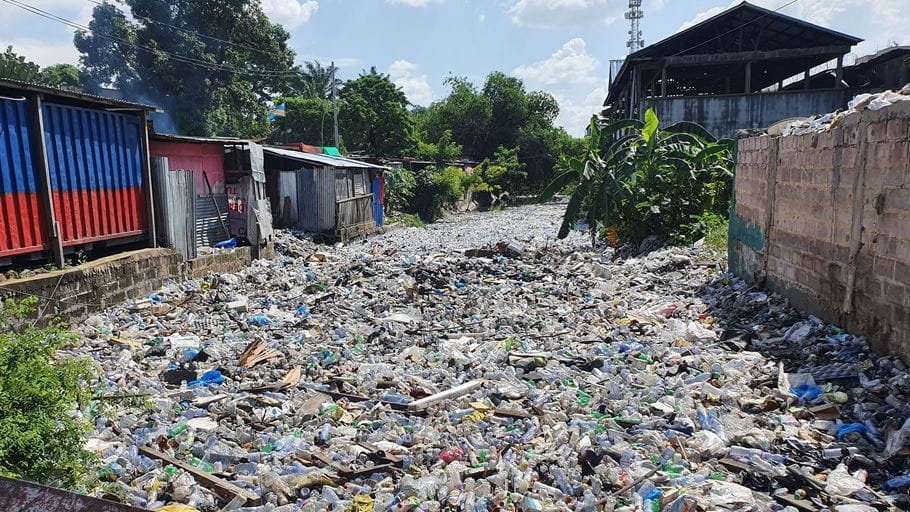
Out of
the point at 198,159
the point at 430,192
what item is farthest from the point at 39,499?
the point at 430,192

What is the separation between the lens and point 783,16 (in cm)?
1689

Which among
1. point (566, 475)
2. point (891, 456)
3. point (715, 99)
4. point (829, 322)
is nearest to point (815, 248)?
point (829, 322)

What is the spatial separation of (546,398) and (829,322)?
2602mm

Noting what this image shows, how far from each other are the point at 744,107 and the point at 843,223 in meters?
13.8

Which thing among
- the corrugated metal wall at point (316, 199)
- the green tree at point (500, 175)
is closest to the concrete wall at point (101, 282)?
the corrugated metal wall at point (316, 199)

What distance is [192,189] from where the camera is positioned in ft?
32.7

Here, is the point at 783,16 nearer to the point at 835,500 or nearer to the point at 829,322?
the point at 829,322

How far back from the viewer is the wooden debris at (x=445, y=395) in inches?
180

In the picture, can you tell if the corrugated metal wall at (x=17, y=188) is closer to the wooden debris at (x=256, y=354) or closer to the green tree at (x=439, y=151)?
the wooden debris at (x=256, y=354)

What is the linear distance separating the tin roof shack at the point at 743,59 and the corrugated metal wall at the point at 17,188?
15.4 m

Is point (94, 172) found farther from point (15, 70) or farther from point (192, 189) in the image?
point (15, 70)

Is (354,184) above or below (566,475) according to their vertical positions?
above

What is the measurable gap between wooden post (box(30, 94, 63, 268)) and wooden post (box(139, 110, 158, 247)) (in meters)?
1.83

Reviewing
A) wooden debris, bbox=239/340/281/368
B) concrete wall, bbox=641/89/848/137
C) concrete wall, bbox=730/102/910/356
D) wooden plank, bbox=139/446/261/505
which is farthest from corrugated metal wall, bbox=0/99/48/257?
concrete wall, bbox=641/89/848/137
